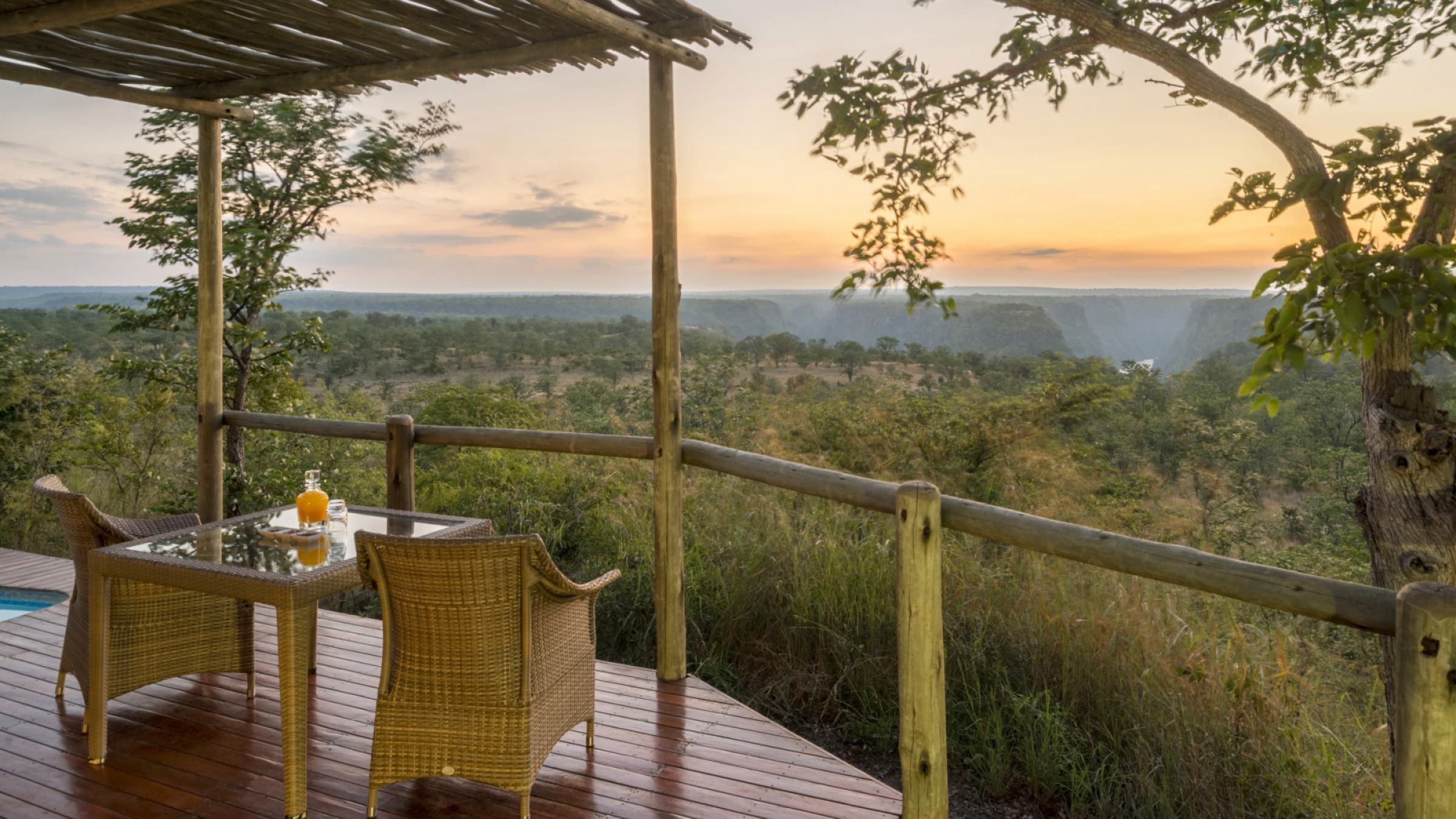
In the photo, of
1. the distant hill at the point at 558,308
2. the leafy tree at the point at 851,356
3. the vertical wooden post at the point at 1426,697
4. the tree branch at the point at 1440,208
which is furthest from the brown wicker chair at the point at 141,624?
the distant hill at the point at 558,308

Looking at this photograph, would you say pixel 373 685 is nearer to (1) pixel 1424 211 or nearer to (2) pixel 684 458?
(2) pixel 684 458

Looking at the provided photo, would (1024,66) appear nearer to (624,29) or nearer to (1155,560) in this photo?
(624,29)

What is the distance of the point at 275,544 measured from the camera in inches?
122

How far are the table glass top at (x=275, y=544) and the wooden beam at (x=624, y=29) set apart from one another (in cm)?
186

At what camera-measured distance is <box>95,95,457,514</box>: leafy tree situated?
20.9ft

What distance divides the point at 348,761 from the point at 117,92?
3657 mm

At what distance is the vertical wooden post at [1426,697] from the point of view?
61.2 inches

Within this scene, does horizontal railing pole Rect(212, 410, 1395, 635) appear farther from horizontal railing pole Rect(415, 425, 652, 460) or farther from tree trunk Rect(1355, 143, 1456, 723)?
tree trunk Rect(1355, 143, 1456, 723)

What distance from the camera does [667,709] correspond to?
346cm

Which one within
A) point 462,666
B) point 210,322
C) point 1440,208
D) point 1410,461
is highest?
point 1440,208

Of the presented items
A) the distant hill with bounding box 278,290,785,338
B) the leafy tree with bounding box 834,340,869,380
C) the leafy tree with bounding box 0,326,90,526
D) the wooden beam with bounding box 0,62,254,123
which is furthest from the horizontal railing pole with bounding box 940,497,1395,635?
the distant hill with bounding box 278,290,785,338

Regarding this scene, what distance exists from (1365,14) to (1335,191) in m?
1.21

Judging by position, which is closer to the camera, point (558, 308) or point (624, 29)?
point (624, 29)

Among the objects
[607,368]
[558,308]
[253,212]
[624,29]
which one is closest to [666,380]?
[624,29]
